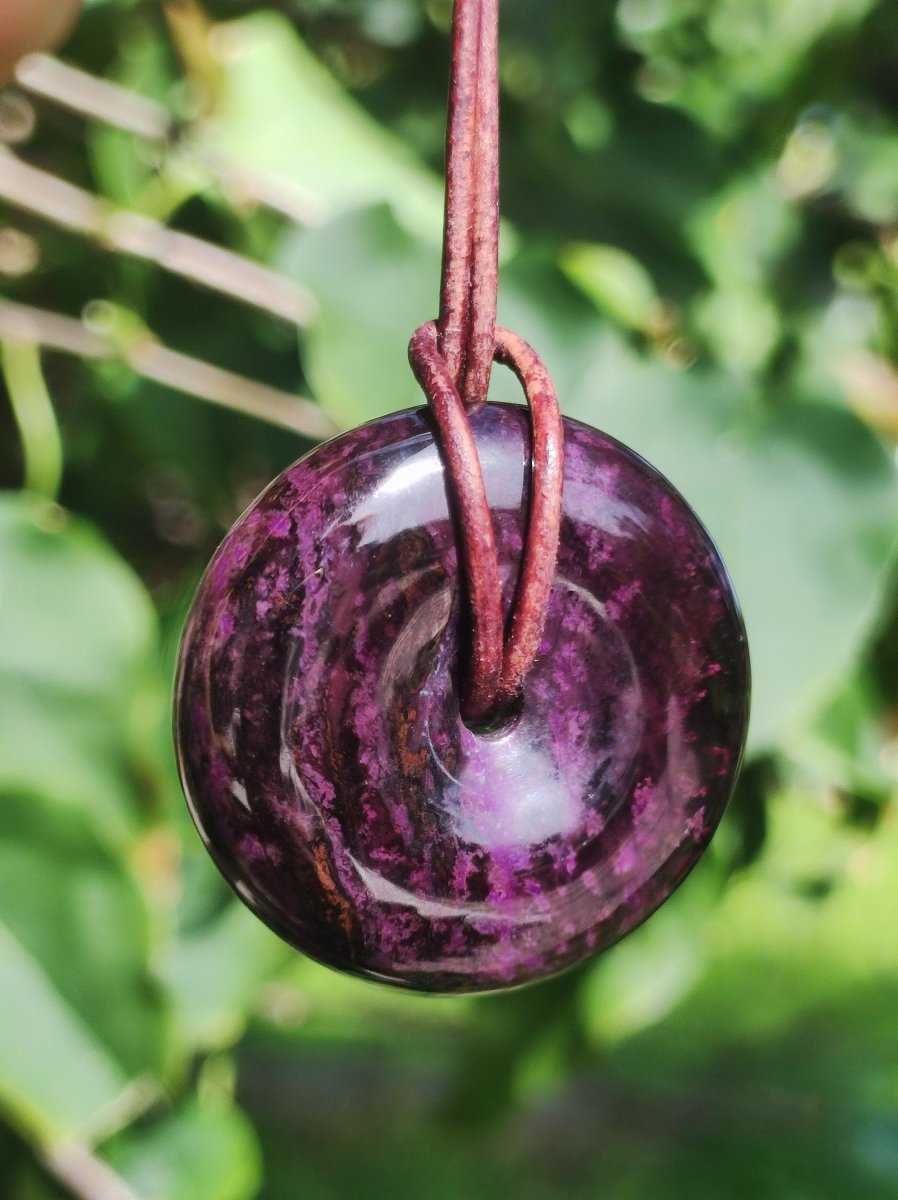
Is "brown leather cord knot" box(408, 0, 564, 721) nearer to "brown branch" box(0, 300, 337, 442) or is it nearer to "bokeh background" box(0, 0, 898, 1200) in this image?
"bokeh background" box(0, 0, 898, 1200)

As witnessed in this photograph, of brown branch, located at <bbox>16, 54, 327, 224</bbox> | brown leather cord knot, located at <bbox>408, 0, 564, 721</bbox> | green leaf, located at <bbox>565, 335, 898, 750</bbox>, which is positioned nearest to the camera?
brown leather cord knot, located at <bbox>408, 0, 564, 721</bbox>

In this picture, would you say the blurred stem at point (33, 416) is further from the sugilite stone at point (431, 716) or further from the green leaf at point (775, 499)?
the sugilite stone at point (431, 716)

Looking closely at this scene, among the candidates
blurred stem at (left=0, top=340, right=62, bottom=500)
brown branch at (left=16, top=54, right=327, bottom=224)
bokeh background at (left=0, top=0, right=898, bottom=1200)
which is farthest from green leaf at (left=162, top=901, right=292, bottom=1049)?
brown branch at (left=16, top=54, right=327, bottom=224)

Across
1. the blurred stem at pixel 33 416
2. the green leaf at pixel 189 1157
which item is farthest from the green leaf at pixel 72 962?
the blurred stem at pixel 33 416

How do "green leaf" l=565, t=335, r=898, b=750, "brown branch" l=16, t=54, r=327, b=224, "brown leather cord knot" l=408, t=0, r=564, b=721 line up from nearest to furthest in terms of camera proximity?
1. "brown leather cord knot" l=408, t=0, r=564, b=721
2. "green leaf" l=565, t=335, r=898, b=750
3. "brown branch" l=16, t=54, r=327, b=224

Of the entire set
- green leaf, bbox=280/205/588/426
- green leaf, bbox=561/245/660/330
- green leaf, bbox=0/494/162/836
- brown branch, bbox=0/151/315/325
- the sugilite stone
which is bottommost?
the sugilite stone

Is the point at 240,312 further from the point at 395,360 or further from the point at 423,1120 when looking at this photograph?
the point at 423,1120
